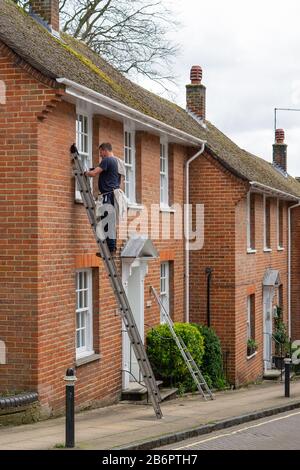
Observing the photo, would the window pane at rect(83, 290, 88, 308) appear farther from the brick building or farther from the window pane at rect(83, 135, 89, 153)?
the window pane at rect(83, 135, 89, 153)

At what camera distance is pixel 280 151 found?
40.2 m

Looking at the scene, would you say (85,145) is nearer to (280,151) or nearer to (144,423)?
(144,423)

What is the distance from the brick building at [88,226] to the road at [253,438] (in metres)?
2.68

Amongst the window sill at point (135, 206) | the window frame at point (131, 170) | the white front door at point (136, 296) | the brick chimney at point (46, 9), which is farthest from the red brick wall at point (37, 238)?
the brick chimney at point (46, 9)

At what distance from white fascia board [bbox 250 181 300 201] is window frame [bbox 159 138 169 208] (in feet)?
8.18

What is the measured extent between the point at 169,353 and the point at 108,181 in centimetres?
566

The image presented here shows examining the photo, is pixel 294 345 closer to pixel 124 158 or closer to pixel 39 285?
pixel 124 158

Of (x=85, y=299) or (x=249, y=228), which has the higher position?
(x=249, y=228)

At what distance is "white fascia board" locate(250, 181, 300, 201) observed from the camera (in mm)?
23516

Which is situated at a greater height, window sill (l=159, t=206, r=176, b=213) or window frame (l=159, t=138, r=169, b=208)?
window frame (l=159, t=138, r=169, b=208)

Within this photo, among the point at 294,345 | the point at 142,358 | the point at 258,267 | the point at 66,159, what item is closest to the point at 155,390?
the point at 142,358

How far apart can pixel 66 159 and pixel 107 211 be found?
1235 millimetres

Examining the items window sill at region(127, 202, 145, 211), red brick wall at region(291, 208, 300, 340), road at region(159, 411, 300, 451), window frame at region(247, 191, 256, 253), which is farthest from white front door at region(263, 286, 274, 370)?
road at region(159, 411, 300, 451)

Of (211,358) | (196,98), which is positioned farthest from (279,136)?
(211,358)
